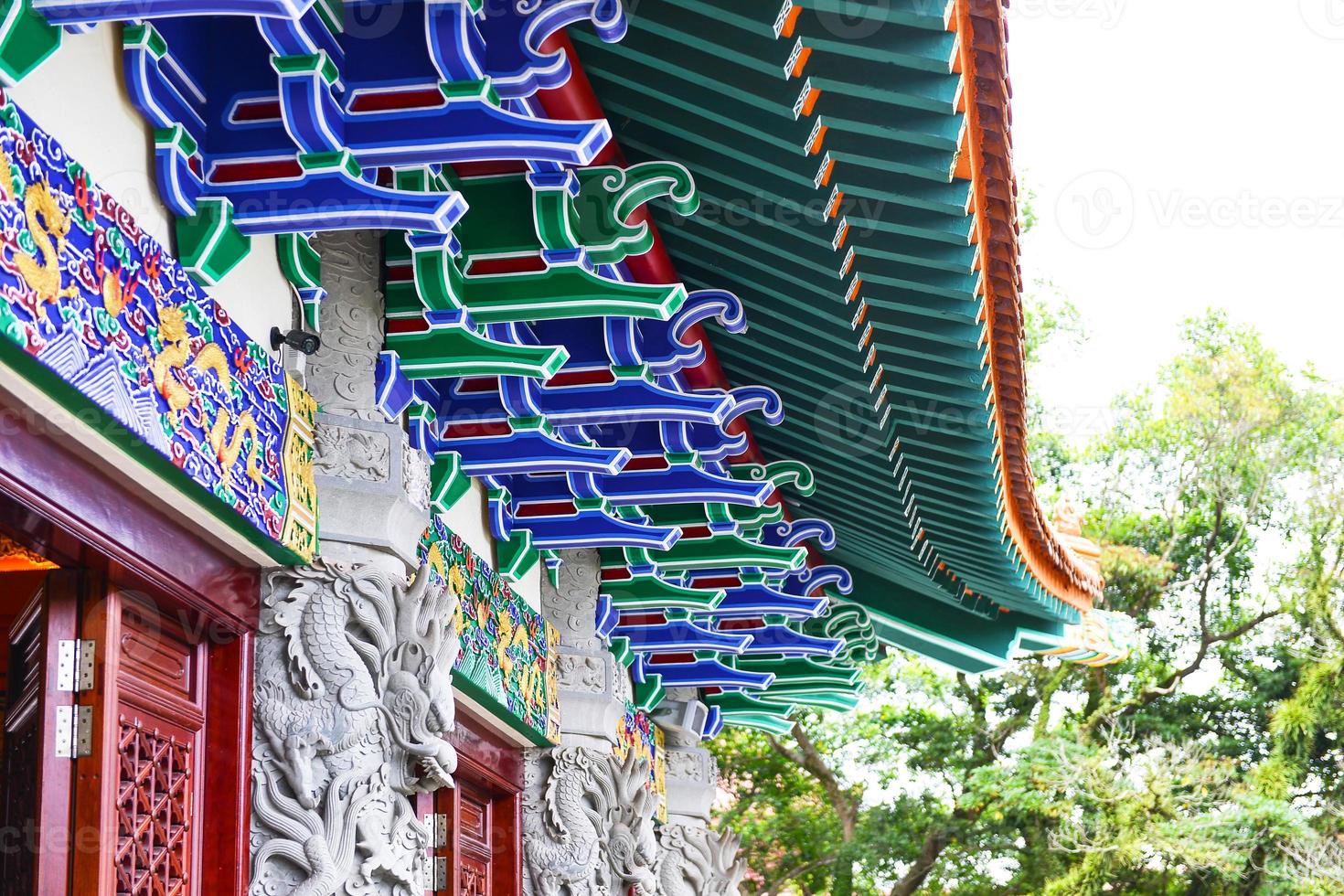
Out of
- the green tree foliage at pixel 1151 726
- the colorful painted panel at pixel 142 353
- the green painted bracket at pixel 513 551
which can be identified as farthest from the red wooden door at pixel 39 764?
the green tree foliage at pixel 1151 726

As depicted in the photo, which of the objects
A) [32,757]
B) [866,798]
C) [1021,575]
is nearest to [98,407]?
[32,757]

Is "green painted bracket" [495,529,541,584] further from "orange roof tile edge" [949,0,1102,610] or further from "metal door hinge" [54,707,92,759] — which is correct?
"metal door hinge" [54,707,92,759]

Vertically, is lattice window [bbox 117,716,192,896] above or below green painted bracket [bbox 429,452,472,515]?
below

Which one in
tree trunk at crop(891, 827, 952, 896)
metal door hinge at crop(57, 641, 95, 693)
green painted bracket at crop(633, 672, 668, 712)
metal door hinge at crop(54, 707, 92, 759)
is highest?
green painted bracket at crop(633, 672, 668, 712)

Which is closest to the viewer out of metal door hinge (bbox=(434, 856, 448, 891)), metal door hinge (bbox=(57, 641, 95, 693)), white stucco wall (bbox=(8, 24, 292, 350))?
white stucco wall (bbox=(8, 24, 292, 350))

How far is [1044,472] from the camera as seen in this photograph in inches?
732

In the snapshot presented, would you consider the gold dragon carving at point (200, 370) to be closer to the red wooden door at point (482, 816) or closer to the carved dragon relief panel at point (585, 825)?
the red wooden door at point (482, 816)

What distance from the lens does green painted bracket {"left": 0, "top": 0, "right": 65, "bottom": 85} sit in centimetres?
244

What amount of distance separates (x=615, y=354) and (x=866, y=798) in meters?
13.4

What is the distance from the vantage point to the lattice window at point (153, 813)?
313cm

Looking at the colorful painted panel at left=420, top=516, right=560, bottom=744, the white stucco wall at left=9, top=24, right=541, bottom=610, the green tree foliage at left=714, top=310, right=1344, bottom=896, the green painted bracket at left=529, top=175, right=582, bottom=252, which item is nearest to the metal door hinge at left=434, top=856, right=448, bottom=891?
the colorful painted panel at left=420, top=516, right=560, bottom=744

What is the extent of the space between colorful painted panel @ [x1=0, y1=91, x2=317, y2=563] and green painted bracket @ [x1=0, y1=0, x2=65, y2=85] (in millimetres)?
52

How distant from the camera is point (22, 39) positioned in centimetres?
248

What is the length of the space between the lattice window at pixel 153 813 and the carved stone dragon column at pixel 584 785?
260 centimetres
